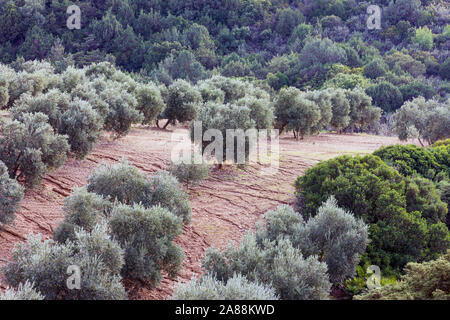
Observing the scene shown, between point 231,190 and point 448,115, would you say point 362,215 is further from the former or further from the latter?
point 448,115

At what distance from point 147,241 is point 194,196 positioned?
384 cm

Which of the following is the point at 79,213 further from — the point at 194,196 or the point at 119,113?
the point at 119,113

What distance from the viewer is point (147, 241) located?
267 inches

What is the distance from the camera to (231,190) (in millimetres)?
11203

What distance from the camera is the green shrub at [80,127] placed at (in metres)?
10.8

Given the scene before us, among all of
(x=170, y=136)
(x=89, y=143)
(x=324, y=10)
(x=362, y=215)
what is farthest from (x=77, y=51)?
Result: (x=362, y=215)

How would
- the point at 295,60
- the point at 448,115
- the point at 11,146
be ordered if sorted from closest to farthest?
the point at 11,146, the point at 448,115, the point at 295,60

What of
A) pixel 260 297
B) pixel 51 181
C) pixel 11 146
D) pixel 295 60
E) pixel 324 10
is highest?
pixel 324 10

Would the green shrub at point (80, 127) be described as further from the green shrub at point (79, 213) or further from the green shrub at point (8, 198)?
the green shrub at point (79, 213)

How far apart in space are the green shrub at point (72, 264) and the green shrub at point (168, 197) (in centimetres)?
222

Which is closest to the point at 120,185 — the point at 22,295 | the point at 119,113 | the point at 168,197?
the point at 168,197

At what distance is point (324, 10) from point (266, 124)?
51.1 metres

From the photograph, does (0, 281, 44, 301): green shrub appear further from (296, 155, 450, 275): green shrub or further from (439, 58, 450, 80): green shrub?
(439, 58, 450, 80): green shrub

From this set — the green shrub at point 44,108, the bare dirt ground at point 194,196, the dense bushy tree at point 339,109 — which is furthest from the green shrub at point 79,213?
the dense bushy tree at point 339,109
